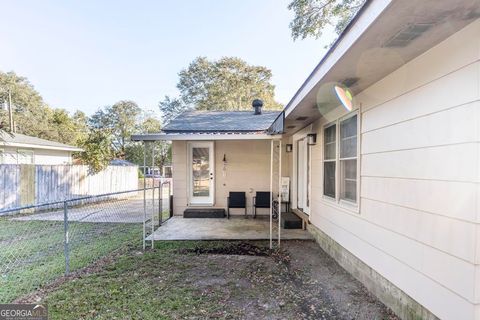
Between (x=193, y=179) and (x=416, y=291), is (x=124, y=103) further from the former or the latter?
(x=416, y=291)

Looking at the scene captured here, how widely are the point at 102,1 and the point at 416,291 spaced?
11.7 metres

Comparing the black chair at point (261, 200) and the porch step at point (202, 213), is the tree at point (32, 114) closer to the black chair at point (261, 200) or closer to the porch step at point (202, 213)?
the porch step at point (202, 213)

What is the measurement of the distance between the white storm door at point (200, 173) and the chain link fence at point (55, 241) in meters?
1.32

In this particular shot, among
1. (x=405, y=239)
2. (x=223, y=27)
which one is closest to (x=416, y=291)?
(x=405, y=239)

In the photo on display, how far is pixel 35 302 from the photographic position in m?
2.89

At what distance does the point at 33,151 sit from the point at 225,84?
47.2 feet

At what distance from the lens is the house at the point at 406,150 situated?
1846 millimetres

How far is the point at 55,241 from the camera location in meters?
5.41

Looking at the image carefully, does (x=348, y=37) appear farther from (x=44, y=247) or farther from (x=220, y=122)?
(x=220, y=122)

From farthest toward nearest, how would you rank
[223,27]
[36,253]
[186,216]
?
[223,27], [186,216], [36,253]

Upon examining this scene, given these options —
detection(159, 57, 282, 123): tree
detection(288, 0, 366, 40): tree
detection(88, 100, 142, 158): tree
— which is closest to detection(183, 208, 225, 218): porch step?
detection(288, 0, 366, 40): tree

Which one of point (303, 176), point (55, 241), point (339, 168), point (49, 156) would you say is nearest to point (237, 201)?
point (303, 176)

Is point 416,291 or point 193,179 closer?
point 416,291

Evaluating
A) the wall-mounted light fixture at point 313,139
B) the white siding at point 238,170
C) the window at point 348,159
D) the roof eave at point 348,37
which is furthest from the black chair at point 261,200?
the roof eave at point 348,37
